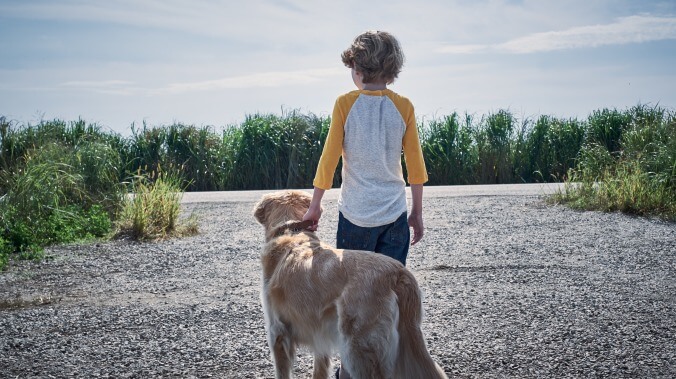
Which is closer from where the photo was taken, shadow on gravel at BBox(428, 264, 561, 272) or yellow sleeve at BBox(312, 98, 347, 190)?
yellow sleeve at BBox(312, 98, 347, 190)

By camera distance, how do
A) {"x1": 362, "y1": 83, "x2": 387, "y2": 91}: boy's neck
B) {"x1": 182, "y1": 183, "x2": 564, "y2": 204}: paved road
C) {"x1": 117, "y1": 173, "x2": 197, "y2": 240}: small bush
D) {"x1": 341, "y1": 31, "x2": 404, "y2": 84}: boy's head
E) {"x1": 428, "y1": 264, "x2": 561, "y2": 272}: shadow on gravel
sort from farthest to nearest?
1. {"x1": 182, "y1": 183, "x2": 564, "y2": 204}: paved road
2. {"x1": 117, "y1": 173, "x2": 197, "y2": 240}: small bush
3. {"x1": 428, "y1": 264, "x2": 561, "y2": 272}: shadow on gravel
4. {"x1": 362, "y1": 83, "x2": 387, "y2": 91}: boy's neck
5. {"x1": 341, "y1": 31, "x2": 404, "y2": 84}: boy's head

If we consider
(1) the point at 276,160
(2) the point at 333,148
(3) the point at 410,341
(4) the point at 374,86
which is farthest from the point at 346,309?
(1) the point at 276,160

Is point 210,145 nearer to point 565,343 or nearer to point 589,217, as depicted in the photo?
point 589,217

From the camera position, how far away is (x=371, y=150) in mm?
3963

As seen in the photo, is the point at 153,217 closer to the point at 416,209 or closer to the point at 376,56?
the point at 416,209

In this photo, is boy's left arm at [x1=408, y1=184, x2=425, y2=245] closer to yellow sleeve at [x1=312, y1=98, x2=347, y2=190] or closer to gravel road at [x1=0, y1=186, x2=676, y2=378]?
yellow sleeve at [x1=312, y1=98, x2=347, y2=190]

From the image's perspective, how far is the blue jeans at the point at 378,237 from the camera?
410cm

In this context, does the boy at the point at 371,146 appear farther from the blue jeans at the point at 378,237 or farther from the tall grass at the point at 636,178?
the tall grass at the point at 636,178

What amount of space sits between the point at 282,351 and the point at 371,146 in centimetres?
124

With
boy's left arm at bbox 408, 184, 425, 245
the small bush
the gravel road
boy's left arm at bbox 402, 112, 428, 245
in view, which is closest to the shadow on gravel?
the gravel road

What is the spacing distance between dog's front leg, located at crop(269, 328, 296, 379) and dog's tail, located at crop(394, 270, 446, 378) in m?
0.65

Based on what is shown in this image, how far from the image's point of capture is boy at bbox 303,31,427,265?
155 inches

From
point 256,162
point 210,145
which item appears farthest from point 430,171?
point 210,145

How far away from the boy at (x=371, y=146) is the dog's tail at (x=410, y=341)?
28.1 inches
